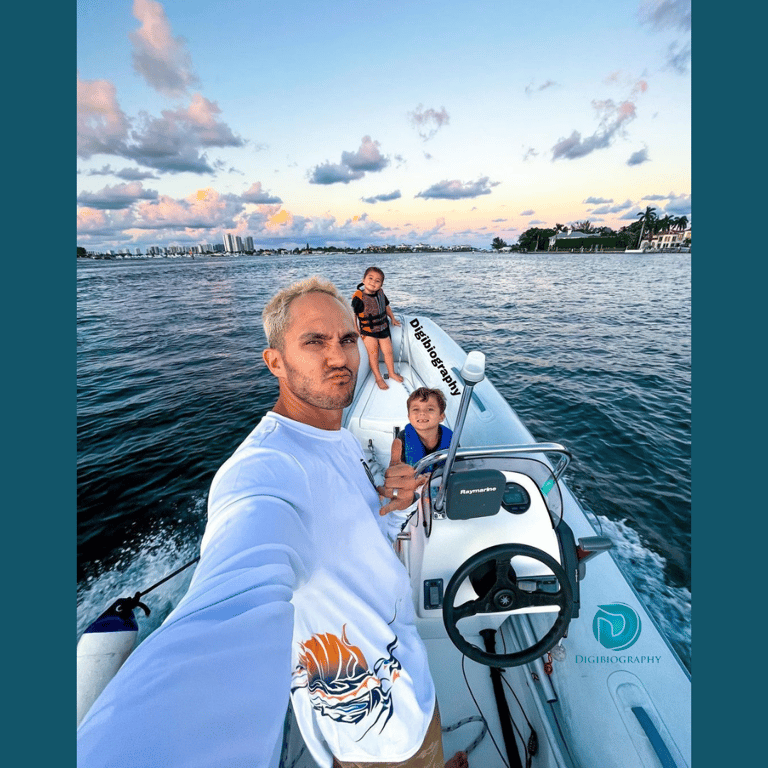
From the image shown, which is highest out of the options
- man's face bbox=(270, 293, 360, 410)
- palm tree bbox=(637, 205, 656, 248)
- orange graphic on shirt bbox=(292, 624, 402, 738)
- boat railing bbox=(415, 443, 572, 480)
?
palm tree bbox=(637, 205, 656, 248)

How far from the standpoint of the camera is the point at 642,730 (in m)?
1.47

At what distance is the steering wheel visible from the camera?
1.39 meters

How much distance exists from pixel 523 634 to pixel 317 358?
2122 millimetres

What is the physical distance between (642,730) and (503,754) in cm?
67

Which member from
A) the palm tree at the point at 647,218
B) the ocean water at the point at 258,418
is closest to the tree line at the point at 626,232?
the palm tree at the point at 647,218

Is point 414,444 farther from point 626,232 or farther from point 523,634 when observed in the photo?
point 626,232

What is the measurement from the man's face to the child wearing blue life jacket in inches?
44.1

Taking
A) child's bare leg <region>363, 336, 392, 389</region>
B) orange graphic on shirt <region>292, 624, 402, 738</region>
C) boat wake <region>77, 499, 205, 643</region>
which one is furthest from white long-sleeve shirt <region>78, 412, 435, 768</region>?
child's bare leg <region>363, 336, 392, 389</region>

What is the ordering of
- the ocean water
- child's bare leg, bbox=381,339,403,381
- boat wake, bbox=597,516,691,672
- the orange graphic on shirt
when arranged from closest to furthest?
the orange graphic on shirt, boat wake, bbox=597,516,691,672, the ocean water, child's bare leg, bbox=381,339,403,381

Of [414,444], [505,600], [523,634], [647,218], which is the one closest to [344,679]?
[505,600]
